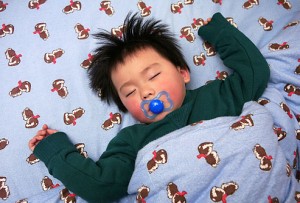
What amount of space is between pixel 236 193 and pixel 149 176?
237 mm

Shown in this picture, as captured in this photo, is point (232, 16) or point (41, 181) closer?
point (41, 181)

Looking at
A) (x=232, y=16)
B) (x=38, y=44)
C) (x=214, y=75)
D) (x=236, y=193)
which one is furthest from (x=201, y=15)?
(x=236, y=193)

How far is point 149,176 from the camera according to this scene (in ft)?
3.00

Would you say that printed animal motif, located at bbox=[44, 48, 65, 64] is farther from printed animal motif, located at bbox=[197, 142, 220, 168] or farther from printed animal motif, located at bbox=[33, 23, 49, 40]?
printed animal motif, located at bbox=[197, 142, 220, 168]

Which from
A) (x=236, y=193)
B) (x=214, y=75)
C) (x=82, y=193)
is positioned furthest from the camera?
(x=214, y=75)

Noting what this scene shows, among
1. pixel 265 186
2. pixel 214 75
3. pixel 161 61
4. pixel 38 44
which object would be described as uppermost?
pixel 38 44

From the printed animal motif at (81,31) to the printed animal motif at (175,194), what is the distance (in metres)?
0.72

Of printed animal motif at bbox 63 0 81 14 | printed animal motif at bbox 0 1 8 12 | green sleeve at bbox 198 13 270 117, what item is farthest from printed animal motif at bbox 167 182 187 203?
printed animal motif at bbox 0 1 8 12

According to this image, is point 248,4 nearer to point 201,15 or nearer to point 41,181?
point 201,15

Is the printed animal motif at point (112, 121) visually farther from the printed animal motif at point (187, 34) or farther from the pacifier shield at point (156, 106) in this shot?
the printed animal motif at point (187, 34)

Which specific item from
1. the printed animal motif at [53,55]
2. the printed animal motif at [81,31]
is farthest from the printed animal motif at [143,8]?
the printed animal motif at [53,55]

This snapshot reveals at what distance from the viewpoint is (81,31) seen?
4.31 ft

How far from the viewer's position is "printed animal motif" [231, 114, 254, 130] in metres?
0.93

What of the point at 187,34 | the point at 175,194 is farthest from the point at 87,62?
the point at 175,194
